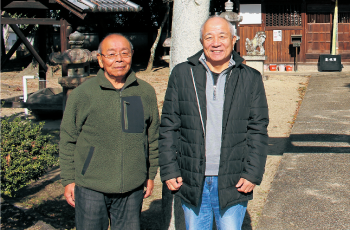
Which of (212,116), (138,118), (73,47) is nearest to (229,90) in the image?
(212,116)

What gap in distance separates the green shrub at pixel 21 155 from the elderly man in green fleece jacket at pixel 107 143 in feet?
5.32

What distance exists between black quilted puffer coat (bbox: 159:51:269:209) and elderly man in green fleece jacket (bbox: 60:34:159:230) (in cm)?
19

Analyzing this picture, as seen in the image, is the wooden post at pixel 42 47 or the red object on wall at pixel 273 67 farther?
the red object on wall at pixel 273 67

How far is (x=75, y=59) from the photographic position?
216 inches

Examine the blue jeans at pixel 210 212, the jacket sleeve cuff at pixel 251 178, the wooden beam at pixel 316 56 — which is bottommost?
the blue jeans at pixel 210 212

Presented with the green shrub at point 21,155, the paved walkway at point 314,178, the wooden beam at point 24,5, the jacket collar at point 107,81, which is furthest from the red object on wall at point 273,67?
the jacket collar at point 107,81

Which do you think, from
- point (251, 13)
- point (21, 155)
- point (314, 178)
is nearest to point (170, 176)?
point (21, 155)

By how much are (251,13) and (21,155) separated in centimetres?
1372

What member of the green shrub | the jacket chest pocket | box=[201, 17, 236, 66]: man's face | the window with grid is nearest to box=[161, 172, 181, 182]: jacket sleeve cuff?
the jacket chest pocket

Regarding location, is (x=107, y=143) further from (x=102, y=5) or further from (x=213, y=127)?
(x=102, y=5)

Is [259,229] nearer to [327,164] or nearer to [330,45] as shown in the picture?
[327,164]

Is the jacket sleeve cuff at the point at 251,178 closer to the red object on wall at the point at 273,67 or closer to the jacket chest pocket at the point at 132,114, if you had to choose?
the jacket chest pocket at the point at 132,114

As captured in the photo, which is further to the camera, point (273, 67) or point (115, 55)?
point (273, 67)

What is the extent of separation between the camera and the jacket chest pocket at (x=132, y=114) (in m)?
2.41
